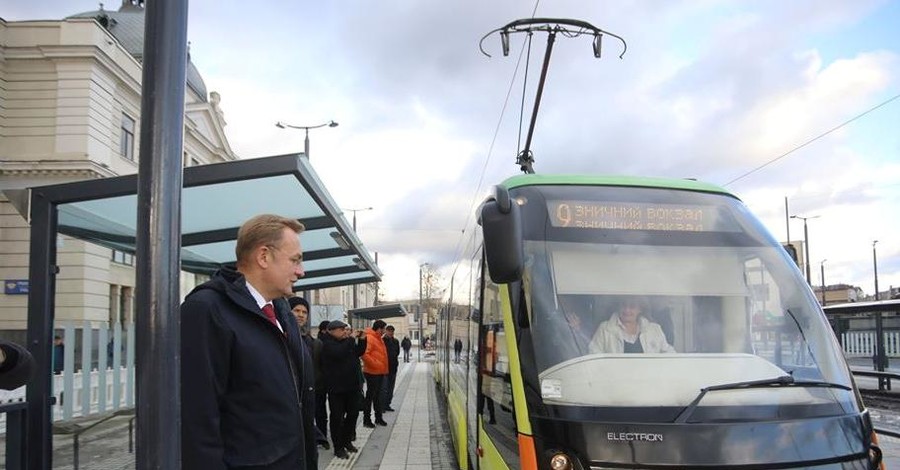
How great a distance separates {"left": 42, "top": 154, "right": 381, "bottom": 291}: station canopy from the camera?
5355 millimetres

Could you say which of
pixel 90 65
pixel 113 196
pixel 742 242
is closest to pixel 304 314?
pixel 113 196

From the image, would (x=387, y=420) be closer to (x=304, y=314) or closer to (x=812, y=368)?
(x=304, y=314)

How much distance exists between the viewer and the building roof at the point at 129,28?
35000 mm

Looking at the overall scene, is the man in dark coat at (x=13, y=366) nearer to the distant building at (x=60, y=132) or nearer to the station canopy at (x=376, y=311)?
the station canopy at (x=376, y=311)

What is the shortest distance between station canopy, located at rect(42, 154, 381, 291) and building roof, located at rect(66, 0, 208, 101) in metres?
27.0

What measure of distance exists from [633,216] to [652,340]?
859 mm

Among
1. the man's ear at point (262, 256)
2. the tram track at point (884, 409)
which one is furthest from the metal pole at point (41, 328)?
the tram track at point (884, 409)

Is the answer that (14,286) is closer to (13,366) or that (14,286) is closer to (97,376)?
(97,376)

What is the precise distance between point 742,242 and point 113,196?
4.65 meters

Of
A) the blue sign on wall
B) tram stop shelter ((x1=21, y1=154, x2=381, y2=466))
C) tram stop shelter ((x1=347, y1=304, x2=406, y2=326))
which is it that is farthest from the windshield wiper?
the blue sign on wall

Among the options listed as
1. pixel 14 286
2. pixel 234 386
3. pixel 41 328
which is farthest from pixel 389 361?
pixel 14 286

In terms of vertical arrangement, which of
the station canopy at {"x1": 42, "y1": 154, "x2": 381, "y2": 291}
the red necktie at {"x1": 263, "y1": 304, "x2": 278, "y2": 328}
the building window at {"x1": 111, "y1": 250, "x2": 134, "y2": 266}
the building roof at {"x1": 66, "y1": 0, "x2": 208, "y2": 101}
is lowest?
the red necktie at {"x1": 263, "y1": 304, "x2": 278, "y2": 328}

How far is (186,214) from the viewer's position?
7375mm

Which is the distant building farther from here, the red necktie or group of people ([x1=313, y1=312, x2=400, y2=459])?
the red necktie
